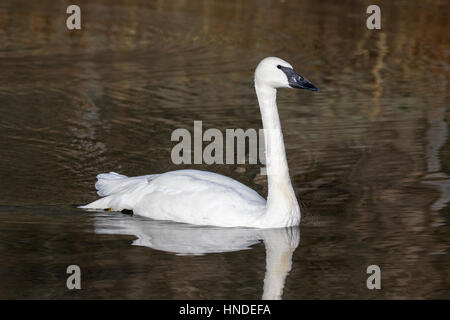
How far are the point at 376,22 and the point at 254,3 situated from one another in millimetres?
2450

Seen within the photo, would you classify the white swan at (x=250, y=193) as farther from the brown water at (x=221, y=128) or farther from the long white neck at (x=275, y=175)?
the brown water at (x=221, y=128)

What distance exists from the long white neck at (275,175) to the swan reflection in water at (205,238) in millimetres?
119

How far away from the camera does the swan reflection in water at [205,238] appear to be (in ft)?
28.3

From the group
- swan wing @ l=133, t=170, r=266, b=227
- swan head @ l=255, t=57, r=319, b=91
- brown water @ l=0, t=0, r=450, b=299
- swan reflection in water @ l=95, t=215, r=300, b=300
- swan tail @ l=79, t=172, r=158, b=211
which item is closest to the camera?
brown water @ l=0, t=0, r=450, b=299

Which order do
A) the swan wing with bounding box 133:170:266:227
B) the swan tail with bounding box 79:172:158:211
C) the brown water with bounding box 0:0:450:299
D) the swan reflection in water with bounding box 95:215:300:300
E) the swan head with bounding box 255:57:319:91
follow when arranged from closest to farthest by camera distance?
the brown water with bounding box 0:0:450:299, the swan reflection in water with bounding box 95:215:300:300, the swan head with bounding box 255:57:319:91, the swan wing with bounding box 133:170:266:227, the swan tail with bounding box 79:172:158:211

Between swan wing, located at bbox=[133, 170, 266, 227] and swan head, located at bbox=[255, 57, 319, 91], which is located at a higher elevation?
swan head, located at bbox=[255, 57, 319, 91]

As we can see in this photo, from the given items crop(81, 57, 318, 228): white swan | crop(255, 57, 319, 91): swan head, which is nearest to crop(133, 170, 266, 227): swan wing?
crop(81, 57, 318, 228): white swan

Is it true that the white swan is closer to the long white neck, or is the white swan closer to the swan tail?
the long white neck

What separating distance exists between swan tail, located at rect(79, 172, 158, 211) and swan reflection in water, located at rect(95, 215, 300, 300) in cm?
23

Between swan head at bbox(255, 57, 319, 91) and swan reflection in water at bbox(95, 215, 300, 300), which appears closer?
swan reflection in water at bbox(95, 215, 300, 300)

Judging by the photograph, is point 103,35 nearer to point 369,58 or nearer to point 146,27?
point 146,27

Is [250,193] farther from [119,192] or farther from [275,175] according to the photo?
[119,192]

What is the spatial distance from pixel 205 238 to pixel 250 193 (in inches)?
28.4

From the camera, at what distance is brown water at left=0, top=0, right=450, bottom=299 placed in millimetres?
8195
